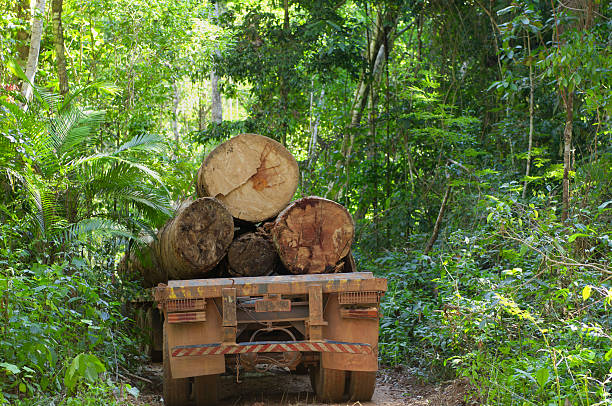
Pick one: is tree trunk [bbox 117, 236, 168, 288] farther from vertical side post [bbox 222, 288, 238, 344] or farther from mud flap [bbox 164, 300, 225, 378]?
vertical side post [bbox 222, 288, 238, 344]

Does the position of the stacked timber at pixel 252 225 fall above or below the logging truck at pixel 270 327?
above

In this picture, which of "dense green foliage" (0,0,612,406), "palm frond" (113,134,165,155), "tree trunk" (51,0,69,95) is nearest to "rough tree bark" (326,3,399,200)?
"dense green foliage" (0,0,612,406)

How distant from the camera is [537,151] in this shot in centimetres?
983

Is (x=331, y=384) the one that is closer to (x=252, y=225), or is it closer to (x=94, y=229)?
(x=252, y=225)

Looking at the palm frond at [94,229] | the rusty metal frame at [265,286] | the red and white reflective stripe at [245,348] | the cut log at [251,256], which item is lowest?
the red and white reflective stripe at [245,348]

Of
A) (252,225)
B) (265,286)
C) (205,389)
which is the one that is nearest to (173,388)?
(205,389)

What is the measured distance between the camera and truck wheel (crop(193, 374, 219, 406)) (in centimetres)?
644

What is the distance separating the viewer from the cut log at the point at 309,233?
6828 mm

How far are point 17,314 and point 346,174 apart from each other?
8.01 metres

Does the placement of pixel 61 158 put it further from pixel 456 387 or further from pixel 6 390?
pixel 456 387

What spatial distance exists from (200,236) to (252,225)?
2.84 feet

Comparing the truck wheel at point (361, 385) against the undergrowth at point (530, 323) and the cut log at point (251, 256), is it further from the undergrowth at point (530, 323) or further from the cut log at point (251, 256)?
the cut log at point (251, 256)

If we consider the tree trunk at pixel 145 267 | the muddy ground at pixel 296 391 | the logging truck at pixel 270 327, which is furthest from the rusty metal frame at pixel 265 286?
the tree trunk at pixel 145 267

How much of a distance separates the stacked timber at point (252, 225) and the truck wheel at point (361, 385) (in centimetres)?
105
